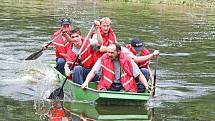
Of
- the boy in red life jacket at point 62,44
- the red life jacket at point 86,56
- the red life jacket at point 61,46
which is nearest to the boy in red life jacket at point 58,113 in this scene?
the red life jacket at point 86,56

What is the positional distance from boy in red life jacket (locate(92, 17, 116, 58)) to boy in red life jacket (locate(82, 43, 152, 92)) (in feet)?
2.81

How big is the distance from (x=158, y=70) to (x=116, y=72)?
16.0 feet

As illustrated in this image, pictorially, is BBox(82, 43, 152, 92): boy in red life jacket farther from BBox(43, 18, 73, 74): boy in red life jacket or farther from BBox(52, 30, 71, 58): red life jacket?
BBox(52, 30, 71, 58): red life jacket

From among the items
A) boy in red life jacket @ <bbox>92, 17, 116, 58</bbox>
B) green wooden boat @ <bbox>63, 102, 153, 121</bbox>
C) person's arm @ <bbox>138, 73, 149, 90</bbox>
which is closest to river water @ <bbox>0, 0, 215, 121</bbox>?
green wooden boat @ <bbox>63, 102, 153, 121</bbox>

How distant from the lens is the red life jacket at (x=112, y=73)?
10156 millimetres

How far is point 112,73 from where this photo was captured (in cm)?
1026

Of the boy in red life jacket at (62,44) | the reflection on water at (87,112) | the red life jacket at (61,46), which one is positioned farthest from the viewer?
the red life jacket at (61,46)

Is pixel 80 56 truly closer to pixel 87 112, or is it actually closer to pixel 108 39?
pixel 108 39

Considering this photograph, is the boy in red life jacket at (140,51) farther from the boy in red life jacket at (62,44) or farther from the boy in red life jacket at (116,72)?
the boy in red life jacket at (62,44)

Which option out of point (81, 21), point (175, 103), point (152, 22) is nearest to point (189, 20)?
point (152, 22)

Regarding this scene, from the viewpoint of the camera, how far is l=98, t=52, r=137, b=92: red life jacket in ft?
33.3

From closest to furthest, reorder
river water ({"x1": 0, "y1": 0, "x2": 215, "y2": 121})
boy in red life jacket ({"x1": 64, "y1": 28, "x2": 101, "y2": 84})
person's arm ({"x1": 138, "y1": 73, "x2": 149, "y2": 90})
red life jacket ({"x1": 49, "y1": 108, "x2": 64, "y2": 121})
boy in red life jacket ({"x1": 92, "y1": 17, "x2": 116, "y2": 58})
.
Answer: red life jacket ({"x1": 49, "y1": 108, "x2": 64, "y2": 121})
river water ({"x1": 0, "y1": 0, "x2": 215, "y2": 121})
person's arm ({"x1": 138, "y1": 73, "x2": 149, "y2": 90})
boy in red life jacket ({"x1": 64, "y1": 28, "x2": 101, "y2": 84})
boy in red life jacket ({"x1": 92, "y1": 17, "x2": 116, "y2": 58})

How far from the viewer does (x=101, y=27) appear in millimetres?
11320

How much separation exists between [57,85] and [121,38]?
30.0 feet
